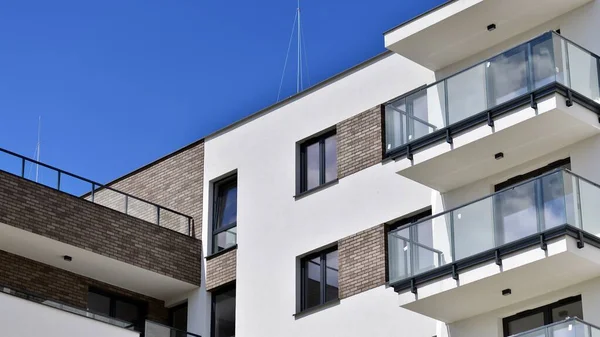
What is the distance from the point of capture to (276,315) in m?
30.8

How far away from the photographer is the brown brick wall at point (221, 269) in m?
32.3

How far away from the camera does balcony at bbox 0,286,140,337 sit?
1105 inches

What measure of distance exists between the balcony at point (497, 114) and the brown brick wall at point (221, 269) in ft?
18.1

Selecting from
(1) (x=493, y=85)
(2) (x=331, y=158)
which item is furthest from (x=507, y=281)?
(2) (x=331, y=158)

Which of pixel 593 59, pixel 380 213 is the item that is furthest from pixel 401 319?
pixel 593 59

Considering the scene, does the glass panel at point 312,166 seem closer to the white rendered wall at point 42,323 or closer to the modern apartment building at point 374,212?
the modern apartment building at point 374,212

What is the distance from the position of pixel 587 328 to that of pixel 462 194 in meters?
4.91

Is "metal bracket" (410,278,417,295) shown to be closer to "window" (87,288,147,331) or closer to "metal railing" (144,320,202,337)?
"metal railing" (144,320,202,337)

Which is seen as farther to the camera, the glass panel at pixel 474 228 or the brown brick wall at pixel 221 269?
the brown brick wall at pixel 221 269

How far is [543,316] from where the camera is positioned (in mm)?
25922

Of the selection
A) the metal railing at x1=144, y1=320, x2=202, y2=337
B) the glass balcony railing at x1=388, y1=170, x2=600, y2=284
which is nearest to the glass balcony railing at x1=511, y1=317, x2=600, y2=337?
the glass balcony railing at x1=388, y1=170, x2=600, y2=284

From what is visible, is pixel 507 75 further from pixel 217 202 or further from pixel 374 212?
pixel 217 202

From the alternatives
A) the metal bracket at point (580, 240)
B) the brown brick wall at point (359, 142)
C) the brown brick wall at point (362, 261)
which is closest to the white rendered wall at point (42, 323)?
the brown brick wall at point (362, 261)

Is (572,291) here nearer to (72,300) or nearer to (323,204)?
(323,204)
